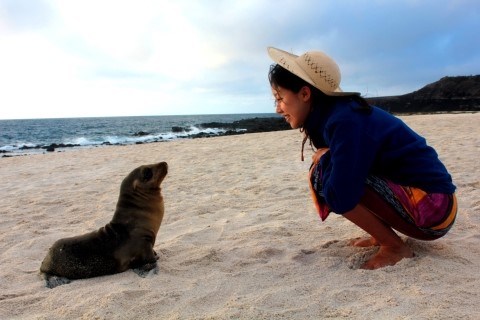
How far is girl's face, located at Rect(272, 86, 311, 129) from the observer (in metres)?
2.72

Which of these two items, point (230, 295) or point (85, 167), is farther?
point (85, 167)

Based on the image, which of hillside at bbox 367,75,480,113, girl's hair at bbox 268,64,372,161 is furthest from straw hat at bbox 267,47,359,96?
hillside at bbox 367,75,480,113

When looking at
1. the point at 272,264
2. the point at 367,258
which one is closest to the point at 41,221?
the point at 272,264

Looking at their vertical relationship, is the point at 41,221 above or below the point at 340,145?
below

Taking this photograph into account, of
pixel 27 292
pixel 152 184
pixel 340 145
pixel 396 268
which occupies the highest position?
pixel 340 145

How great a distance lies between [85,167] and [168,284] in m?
7.56

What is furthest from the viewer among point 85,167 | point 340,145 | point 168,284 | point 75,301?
point 85,167

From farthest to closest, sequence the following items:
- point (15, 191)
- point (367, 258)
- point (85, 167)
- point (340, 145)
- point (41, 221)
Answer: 1. point (85, 167)
2. point (15, 191)
3. point (41, 221)
4. point (367, 258)
5. point (340, 145)

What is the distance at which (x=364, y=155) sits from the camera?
95.9 inches

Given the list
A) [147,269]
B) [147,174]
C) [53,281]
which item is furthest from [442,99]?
[53,281]

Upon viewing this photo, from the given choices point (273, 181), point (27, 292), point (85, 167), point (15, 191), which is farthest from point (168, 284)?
point (85, 167)

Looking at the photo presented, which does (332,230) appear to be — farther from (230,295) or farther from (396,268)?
(230,295)

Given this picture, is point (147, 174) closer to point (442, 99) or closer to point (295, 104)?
point (295, 104)

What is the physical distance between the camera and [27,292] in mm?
2803
